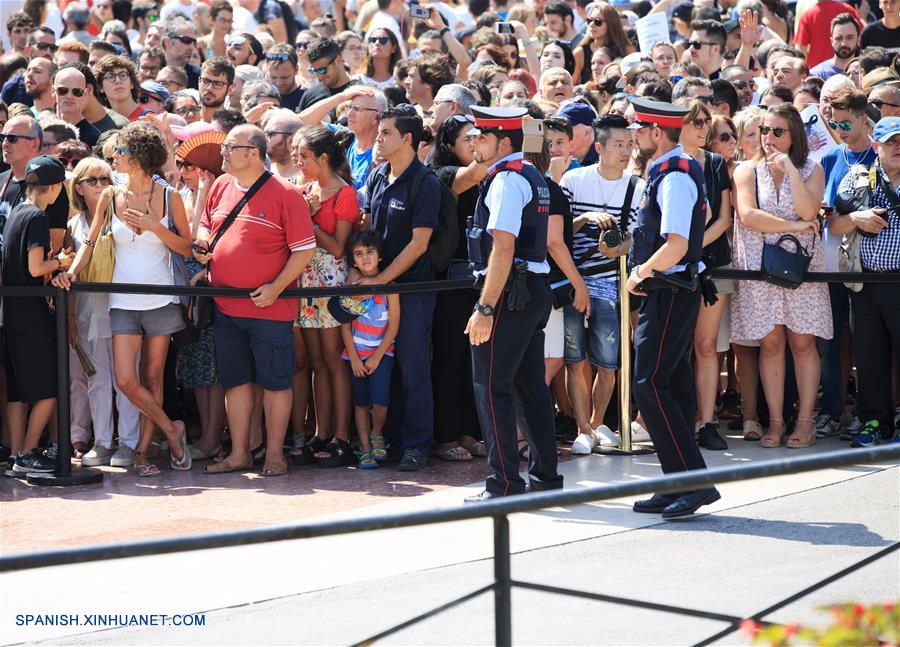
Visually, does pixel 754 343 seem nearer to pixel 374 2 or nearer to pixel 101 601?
pixel 101 601

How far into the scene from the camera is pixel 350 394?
838 centimetres

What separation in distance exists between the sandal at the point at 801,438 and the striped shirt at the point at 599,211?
4.61 feet

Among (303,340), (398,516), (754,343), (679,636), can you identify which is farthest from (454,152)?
(398,516)

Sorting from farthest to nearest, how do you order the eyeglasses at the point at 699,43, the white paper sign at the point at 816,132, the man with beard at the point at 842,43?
the eyeglasses at the point at 699,43 → the man with beard at the point at 842,43 → the white paper sign at the point at 816,132

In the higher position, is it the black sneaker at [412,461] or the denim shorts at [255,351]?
the denim shorts at [255,351]

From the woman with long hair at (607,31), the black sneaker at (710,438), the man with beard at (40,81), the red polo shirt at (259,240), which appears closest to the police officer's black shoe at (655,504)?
the black sneaker at (710,438)

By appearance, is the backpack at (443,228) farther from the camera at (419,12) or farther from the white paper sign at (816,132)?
the camera at (419,12)

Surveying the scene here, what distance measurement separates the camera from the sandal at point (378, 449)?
8180mm

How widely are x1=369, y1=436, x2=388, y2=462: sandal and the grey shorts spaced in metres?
1.39

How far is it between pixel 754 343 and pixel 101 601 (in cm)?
461

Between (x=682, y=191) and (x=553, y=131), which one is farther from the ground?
(x=553, y=131)

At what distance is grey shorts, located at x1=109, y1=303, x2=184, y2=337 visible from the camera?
26.5 feet

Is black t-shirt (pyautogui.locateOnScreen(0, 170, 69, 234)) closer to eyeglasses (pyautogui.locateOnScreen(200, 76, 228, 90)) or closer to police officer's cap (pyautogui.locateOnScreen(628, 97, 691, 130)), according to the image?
eyeglasses (pyautogui.locateOnScreen(200, 76, 228, 90))

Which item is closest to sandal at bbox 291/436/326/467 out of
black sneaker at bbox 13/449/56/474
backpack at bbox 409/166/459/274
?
backpack at bbox 409/166/459/274
